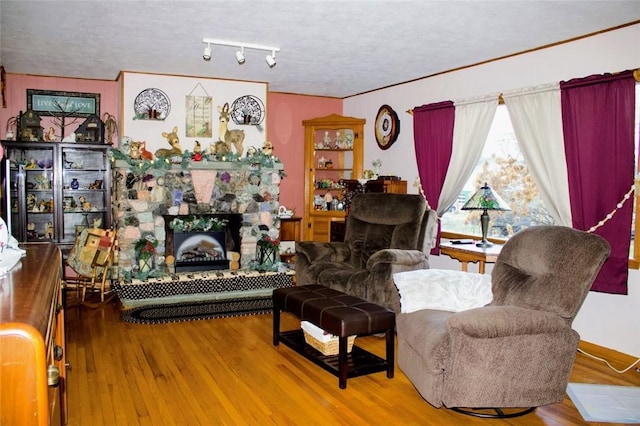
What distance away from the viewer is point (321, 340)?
3.60m

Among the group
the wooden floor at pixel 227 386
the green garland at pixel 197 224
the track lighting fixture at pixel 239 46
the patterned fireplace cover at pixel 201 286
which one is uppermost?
the track lighting fixture at pixel 239 46

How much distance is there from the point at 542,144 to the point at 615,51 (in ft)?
2.87

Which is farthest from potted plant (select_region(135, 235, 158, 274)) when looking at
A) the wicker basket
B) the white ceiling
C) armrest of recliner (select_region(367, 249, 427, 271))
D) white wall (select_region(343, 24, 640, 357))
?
white wall (select_region(343, 24, 640, 357))

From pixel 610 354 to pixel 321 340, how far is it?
2.24 metres

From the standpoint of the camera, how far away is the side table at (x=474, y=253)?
4.16 meters

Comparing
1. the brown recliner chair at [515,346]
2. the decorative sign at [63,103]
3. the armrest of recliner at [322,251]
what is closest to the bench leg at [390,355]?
the brown recliner chair at [515,346]

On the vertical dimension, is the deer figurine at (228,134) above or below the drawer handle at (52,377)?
above

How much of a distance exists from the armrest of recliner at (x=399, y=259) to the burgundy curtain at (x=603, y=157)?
1.28 meters

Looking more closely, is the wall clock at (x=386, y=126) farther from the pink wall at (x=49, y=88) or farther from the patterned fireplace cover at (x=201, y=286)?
the pink wall at (x=49, y=88)

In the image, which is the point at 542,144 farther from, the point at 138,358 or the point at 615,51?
the point at 138,358

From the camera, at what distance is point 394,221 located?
4738mm

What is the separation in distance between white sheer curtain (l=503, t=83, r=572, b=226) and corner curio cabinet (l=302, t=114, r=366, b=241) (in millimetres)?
2702

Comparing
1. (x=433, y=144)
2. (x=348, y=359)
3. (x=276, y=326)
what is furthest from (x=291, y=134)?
(x=348, y=359)

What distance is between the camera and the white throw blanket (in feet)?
10.6
